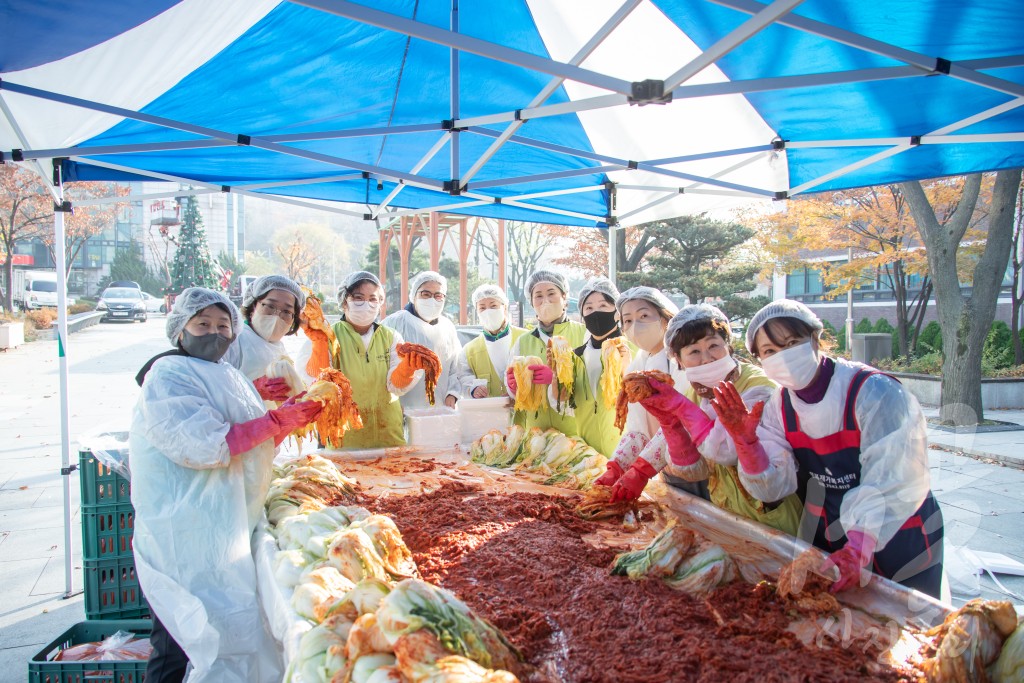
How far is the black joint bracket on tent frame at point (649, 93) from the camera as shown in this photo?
2657mm

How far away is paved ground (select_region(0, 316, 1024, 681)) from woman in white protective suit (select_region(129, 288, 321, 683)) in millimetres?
1750

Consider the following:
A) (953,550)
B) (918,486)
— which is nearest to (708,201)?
(953,550)

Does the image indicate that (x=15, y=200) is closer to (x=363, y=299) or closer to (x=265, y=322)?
(x=363, y=299)

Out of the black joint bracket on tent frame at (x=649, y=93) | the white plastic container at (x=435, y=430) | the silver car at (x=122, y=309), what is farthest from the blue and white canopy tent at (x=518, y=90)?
the silver car at (x=122, y=309)

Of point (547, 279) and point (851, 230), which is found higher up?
point (851, 230)

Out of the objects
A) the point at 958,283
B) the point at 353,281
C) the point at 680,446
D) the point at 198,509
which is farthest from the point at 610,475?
the point at 958,283

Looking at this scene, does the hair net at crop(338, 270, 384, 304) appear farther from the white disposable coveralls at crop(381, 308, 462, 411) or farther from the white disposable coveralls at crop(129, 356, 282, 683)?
the white disposable coveralls at crop(129, 356, 282, 683)

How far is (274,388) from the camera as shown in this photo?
11.7ft

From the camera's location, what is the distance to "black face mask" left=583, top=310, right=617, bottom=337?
14.5ft

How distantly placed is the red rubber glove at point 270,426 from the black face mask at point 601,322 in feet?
7.01

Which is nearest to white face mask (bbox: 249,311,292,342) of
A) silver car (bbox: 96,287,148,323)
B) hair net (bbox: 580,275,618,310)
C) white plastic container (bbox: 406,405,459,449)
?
white plastic container (bbox: 406,405,459,449)

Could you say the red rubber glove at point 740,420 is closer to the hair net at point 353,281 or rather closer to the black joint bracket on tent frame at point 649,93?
the black joint bracket on tent frame at point 649,93

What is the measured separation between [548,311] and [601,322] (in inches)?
24.1

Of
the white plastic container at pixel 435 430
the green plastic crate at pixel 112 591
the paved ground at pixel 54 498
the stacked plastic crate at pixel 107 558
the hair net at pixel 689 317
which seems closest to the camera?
the hair net at pixel 689 317
